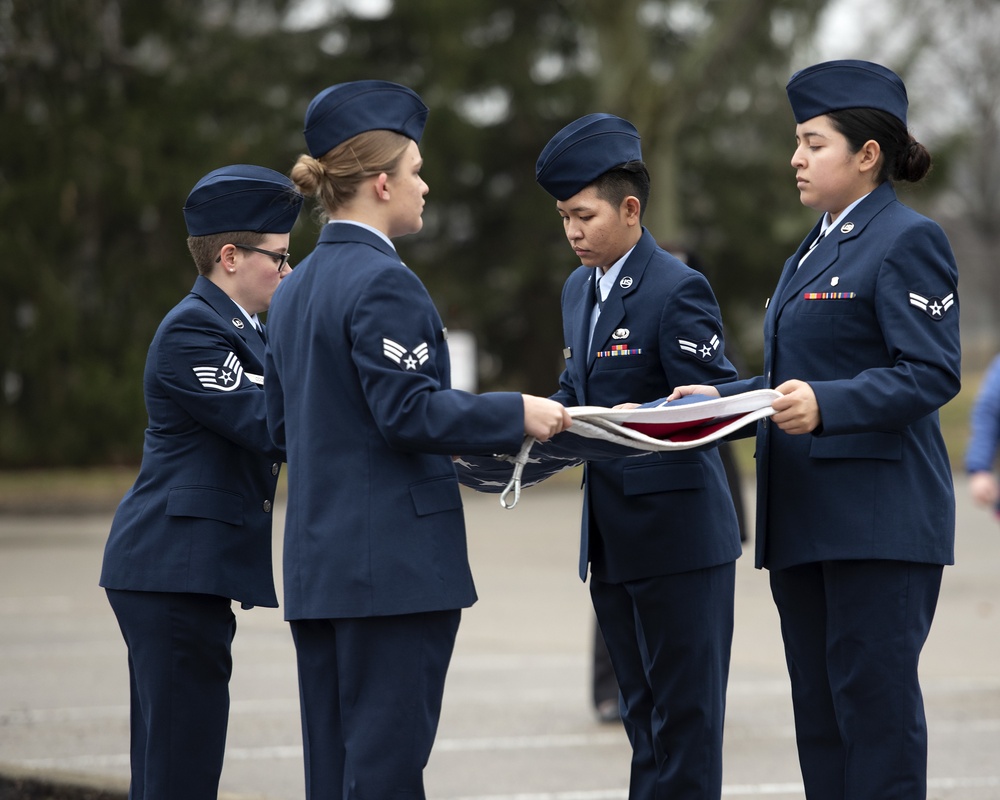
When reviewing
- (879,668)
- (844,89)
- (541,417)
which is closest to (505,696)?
(879,668)

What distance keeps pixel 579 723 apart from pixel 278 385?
12.8 ft

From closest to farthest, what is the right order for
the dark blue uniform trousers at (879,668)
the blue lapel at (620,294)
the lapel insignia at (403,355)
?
1. the lapel insignia at (403,355)
2. the dark blue uniform trousers at (879,668)
3. the blue lapel at (620,294)

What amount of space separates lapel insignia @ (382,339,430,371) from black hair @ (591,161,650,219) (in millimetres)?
1078

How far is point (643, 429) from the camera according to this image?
12.2 ft

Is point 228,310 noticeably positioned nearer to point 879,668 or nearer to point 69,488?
point 879,668

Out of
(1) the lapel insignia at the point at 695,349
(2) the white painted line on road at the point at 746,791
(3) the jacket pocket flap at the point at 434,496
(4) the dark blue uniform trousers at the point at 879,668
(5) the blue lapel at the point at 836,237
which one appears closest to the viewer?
(3) the jacket pocket flap at the point at 434,496

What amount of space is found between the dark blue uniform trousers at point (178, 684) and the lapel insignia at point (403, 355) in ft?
4.07

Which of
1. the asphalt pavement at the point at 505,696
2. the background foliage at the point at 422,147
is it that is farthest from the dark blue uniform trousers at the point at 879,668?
the background foliage at the point at 422,147

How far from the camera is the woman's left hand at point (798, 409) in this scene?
11.7 ft

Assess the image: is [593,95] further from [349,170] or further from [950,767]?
[349,170]

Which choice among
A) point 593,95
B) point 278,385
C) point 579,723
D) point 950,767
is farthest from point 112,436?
point 278,385

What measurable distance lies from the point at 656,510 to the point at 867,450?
664 millimetres

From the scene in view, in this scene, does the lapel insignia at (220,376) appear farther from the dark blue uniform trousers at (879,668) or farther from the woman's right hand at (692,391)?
the dark blue uniform trousers at (879,668)

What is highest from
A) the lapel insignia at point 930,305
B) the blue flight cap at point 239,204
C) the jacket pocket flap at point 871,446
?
the blue flight cap at point 239,204
